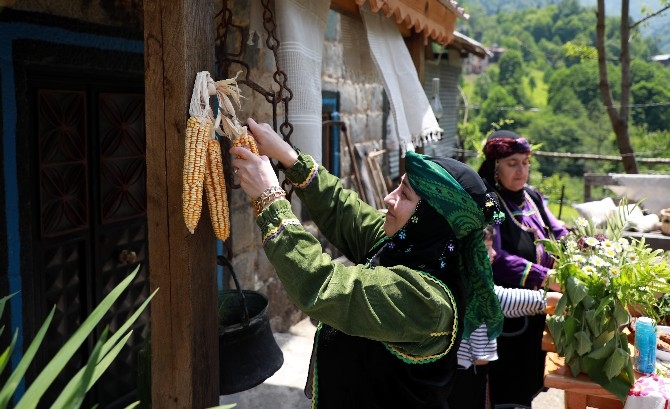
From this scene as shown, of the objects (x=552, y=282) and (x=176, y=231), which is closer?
(x=176, y=231)

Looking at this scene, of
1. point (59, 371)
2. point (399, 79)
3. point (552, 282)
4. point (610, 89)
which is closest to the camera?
point (59, 371)

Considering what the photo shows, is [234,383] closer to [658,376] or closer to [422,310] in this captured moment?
[422,310]

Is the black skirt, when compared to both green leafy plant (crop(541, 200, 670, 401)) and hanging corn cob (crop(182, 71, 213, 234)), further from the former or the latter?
hanging corn cob (crop(182, 71, 213, 234))

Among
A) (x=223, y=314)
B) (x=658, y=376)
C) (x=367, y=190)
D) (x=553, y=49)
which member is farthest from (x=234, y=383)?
(x=553, y=49)

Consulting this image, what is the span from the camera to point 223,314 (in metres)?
2.48

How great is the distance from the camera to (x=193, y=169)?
5.48 ft

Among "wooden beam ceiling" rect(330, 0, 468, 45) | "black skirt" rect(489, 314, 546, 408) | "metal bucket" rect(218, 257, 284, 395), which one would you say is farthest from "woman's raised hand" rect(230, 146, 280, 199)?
"black skirt" rect(489, 314, 546, 408)

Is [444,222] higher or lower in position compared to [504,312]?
higher

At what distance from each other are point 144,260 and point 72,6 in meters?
1.47

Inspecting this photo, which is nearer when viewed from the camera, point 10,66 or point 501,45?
point 10,66

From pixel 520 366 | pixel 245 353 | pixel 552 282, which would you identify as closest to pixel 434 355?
pixel 245 353

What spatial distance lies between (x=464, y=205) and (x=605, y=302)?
118 cm

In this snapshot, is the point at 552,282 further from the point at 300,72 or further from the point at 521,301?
the point at 300,72

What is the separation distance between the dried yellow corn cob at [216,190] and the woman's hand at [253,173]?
6cm
